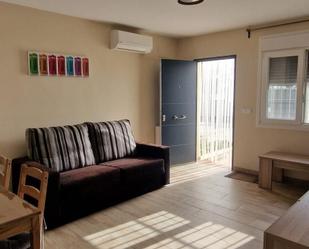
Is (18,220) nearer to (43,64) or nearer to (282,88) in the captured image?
(43,64)

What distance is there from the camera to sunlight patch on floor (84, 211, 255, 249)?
245 centimetres

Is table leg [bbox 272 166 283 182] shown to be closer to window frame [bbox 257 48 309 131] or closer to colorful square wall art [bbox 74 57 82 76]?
window frame [bbox 257 48 309 131]

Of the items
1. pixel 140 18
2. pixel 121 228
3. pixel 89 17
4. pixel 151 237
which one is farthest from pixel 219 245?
pixel 89 17

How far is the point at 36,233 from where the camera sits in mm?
1565

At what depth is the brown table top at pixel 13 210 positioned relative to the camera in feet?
4.69

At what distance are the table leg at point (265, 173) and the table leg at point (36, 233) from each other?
3.13 meters

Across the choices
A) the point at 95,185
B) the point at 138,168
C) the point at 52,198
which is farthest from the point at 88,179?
the point at 138,168

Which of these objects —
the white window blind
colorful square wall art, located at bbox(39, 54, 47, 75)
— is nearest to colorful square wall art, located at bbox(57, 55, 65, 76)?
colorful square wall art, located at bbox(39, 54, 47, 75)

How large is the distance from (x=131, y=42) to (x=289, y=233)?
11.2ft

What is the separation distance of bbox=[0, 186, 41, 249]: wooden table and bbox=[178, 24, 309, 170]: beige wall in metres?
3.67

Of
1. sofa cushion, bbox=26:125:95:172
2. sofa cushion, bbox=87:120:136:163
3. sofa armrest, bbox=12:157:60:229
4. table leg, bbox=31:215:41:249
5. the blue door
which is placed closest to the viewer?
table leg, bbox=31:215:41:249

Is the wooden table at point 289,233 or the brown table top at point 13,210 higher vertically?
the brown table top at point 13,210

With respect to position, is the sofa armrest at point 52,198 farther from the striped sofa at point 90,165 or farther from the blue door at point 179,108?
the blue door at point 179,108

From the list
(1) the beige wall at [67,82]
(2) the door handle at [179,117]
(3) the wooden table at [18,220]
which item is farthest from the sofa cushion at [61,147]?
(2) the door handle at [179,117]
